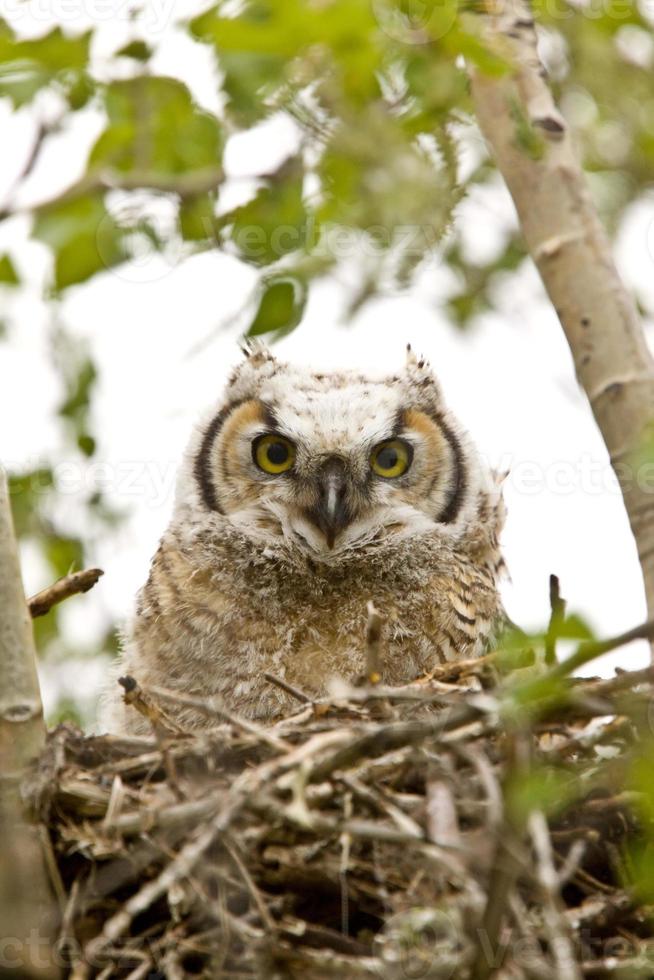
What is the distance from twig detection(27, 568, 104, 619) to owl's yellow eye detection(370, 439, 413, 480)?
1.09 m

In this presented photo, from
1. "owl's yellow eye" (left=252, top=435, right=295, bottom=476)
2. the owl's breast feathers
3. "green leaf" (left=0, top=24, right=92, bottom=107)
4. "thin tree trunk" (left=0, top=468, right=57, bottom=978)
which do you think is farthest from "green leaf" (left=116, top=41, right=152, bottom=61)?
the owl's breast feathers

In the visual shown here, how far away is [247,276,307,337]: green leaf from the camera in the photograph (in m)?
2.81

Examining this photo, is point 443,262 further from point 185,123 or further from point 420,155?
point 185,123

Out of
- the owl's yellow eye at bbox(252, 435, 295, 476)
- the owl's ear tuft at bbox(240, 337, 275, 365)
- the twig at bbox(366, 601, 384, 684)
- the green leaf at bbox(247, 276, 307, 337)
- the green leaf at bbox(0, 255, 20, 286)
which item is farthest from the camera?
the owl's ear tuft at bbox(240, 337, 275, 365)

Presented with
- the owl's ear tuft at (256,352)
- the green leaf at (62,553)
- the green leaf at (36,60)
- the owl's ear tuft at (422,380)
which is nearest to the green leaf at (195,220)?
the green leaf at (36,60)

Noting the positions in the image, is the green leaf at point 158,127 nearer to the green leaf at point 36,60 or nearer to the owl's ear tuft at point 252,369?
the green leaf at point 36,60

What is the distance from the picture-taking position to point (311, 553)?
3486 millimetres

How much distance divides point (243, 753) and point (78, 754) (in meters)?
0.34

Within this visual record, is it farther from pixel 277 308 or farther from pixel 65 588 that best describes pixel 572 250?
pixel 65 588

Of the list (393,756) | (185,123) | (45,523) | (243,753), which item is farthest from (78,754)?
(45,523)

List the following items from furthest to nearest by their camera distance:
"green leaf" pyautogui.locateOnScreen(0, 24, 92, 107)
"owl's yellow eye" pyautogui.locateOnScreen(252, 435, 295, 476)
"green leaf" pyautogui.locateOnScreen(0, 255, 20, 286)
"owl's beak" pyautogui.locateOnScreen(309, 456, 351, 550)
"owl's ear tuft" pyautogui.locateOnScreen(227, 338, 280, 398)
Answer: "owl's ear tuft" pyautogui.locateOnScreen(227, 338, 280, 398) < "owl's yellow eye" pyautogui.locateOnScreen(252, 435, 295, 476) < "owl's beak" pyautogui.locateOnScreen(309, 456, 351, 550) < "green leaf" pyautogui.locateOnScreen(0, 255, 20, 286) < "green leaf" pyautogui.locateOnScreen(0, 24, 92, 107)

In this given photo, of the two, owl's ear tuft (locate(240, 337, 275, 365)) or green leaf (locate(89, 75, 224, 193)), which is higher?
green leaf (locate(89, 75, 224, 193))

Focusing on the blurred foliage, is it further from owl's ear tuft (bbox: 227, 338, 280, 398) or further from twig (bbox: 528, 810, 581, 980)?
twig (bbox: 528, 810, 581, 980)

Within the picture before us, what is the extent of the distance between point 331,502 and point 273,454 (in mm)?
301
